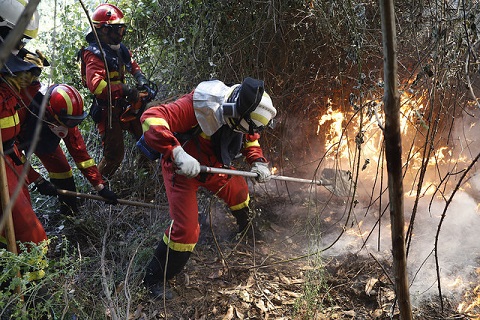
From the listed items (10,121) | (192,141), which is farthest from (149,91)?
(10,121)

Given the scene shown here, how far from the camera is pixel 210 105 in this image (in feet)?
12.0

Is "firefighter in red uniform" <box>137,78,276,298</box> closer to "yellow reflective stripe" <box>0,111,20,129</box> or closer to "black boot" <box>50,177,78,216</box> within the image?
"yellow reflective stripe" <box>0,111,20,129</box>

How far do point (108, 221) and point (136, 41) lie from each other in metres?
2.85

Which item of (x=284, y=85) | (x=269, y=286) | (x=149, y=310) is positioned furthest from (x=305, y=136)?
(x=149, y=310)

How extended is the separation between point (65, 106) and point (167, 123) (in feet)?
3.48

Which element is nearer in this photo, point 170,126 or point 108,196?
point 170,126

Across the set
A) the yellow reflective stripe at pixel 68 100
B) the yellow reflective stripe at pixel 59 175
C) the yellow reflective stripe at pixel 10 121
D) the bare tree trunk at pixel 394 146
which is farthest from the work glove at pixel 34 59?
the bare tree trunk at pixel 394 146

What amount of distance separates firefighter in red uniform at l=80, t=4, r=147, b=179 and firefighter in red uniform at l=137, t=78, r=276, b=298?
160cm

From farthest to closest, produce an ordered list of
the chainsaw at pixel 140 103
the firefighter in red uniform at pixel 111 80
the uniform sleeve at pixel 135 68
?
the uniform sleeve at pixel 135 68, the chainsaw at pixel 140 103, the firefighter in red uniform at pixel 111 80

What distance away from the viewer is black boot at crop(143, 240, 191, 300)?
12.2 feet

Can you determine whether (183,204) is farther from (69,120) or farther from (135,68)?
(135,68)

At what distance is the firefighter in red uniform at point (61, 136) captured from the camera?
3840 mm

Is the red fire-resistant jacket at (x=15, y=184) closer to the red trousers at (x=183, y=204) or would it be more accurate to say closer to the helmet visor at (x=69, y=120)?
the helmet visor at (x=69, y=120)

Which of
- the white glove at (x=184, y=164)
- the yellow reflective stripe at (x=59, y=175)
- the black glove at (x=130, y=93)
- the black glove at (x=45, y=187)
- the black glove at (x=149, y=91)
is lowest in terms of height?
the black glove at (x=45, y=187)
